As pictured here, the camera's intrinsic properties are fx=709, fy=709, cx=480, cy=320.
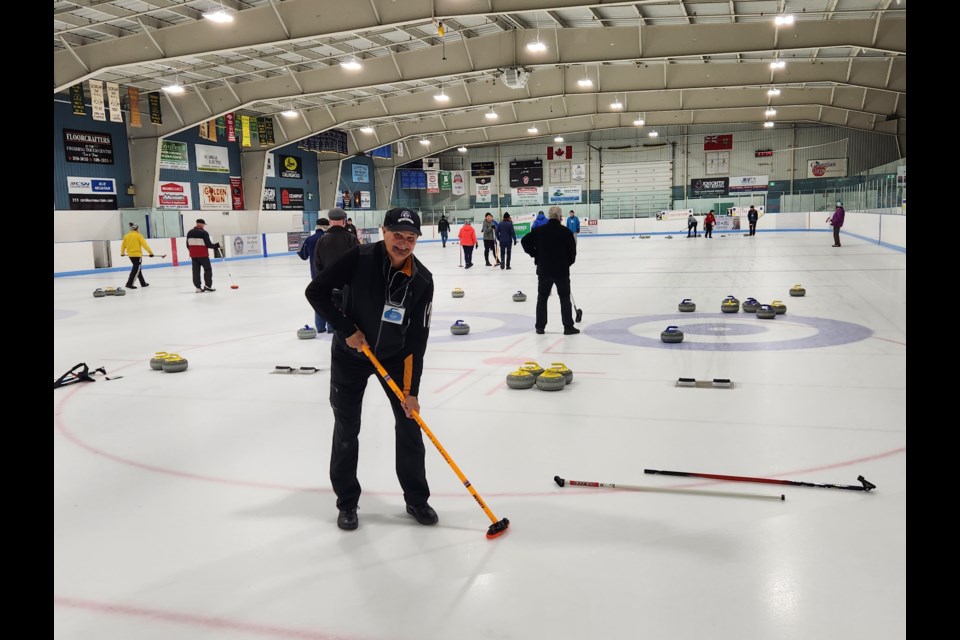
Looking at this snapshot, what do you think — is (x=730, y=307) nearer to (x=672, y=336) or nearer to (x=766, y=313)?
(x=766, y=313)

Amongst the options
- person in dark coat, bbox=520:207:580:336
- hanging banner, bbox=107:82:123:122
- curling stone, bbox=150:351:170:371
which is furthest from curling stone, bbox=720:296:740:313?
hanging banner, bbox=107:82:123:122

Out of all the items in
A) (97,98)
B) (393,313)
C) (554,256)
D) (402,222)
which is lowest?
(393,313)

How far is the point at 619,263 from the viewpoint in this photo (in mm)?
22469

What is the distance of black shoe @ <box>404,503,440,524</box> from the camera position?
380cm

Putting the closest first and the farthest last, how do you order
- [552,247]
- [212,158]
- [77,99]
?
1. [552,247]
2. [77,99]
3. [212,158]

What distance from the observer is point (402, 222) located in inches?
139

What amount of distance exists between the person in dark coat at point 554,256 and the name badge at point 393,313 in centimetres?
592

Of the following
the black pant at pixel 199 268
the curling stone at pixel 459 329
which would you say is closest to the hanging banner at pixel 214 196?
the black pant at pixel 199 268

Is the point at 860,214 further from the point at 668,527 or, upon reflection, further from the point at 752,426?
the point at 668,527

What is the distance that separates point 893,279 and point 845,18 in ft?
40.8

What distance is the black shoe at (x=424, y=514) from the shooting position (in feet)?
12.5

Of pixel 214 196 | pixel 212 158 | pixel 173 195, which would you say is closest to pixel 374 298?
pixel 173 195

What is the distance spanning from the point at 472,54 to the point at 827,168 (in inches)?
1224

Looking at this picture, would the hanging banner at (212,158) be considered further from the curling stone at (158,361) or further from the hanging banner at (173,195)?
the curling stone at (158,361)
